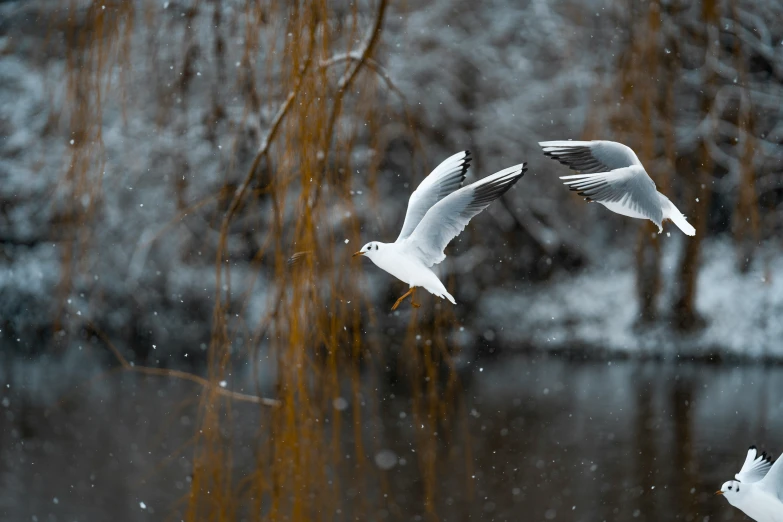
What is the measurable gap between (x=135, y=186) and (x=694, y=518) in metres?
2.36

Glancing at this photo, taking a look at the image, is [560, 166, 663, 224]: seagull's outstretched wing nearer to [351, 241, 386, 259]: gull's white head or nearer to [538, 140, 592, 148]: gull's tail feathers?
[538, 140, 592, 148]: gull's tail feathers

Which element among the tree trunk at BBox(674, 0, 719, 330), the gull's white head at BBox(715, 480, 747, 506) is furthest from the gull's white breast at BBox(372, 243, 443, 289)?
the tree trunk at BBox(674, 0, 719, 330)

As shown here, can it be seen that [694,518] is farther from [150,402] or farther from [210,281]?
[210,281]

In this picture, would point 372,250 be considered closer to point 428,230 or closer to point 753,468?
point 428,230

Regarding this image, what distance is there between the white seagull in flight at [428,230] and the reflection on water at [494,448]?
4.06 feet

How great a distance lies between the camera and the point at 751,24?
9.21 feet

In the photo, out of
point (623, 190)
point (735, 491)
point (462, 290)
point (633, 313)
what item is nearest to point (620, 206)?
point (623, 190)

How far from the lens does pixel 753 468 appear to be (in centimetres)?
81

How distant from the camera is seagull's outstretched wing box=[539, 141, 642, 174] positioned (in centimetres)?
68

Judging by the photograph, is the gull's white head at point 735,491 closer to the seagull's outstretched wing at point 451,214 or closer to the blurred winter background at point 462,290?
the seagull's outstretched wing at point 451,214

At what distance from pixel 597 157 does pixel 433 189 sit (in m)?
0.13

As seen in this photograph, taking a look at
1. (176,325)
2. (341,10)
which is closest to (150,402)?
(176,325)

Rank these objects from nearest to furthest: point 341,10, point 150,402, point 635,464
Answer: point 341,10
point 635,464
point 150,402

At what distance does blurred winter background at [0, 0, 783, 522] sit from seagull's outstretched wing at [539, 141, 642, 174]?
4.14ft
